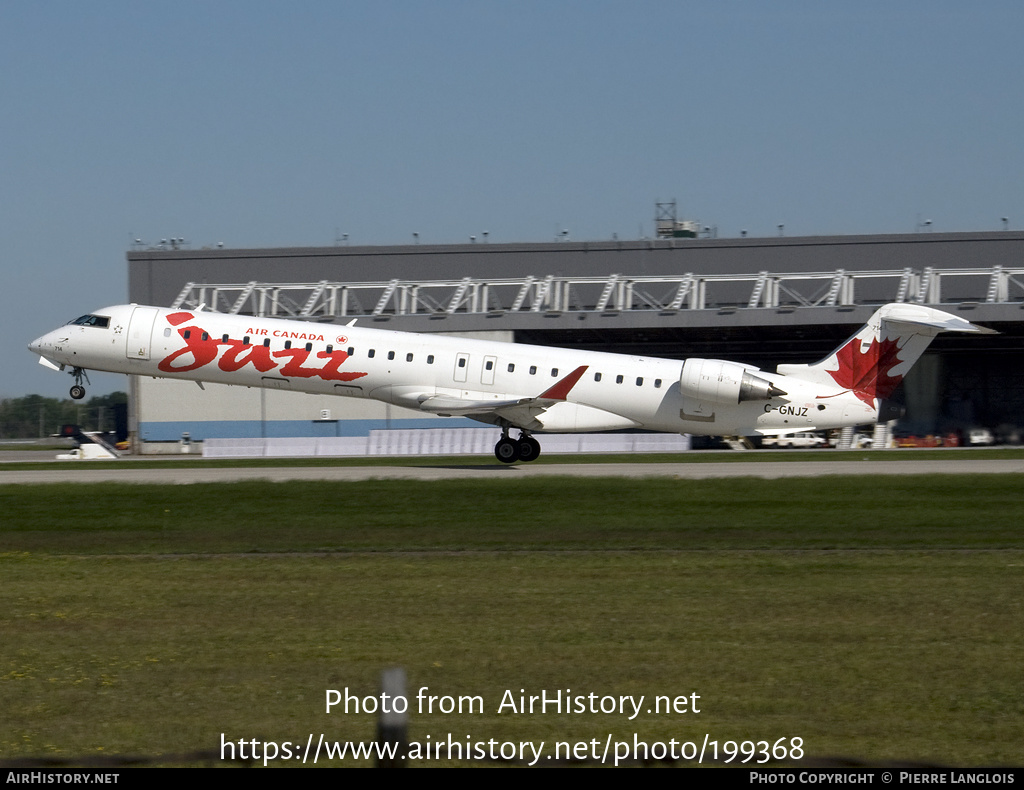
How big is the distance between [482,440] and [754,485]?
18372mm

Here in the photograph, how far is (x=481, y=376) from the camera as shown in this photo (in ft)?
101

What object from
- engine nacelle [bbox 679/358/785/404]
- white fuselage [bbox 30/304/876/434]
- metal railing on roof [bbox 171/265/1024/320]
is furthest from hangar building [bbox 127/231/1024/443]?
engine nacelle [bbox 679/358/785/404]

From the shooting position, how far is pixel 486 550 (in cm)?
1748

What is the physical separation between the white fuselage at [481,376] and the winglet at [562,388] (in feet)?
0.29

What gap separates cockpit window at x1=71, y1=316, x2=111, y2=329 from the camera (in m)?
31.8

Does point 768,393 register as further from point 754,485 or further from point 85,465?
point 85,465

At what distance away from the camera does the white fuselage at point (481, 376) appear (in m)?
30.5

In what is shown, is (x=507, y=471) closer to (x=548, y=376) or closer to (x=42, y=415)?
(x=548, y=376)

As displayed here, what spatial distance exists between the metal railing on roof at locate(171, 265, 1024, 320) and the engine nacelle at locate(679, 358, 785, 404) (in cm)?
2026

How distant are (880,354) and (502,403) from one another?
34.7 feet

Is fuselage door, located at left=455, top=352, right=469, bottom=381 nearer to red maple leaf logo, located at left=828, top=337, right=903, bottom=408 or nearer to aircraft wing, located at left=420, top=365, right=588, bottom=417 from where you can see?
aircraft wing, located at left=420, top=365, right=588, bottom=417

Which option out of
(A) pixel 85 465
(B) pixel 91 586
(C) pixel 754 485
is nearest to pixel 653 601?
(B) pixel 91 586

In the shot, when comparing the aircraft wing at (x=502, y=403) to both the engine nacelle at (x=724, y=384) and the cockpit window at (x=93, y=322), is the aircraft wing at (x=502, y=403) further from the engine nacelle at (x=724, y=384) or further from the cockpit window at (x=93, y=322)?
the cockpit window at (x=93, y=322)

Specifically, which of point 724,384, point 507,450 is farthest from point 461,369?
point 724,384
